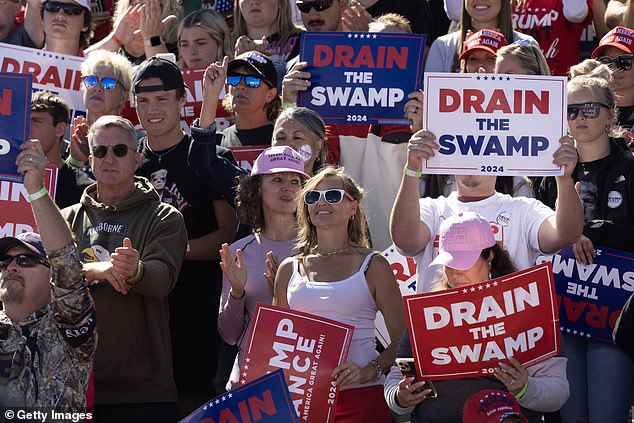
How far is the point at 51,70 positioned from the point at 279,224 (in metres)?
2.82

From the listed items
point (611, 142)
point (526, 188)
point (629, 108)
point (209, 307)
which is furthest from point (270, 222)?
point (629, 108)

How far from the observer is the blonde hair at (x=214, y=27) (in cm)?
927

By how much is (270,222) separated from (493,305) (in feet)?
6.01

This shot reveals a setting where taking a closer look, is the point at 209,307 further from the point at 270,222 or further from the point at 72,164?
the point at 72,164

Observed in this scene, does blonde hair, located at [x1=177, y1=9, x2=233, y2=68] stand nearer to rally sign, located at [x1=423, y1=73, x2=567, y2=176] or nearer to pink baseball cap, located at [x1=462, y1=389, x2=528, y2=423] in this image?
rally sign, located at [x1=423, y1=73, x2=567, y2=176]

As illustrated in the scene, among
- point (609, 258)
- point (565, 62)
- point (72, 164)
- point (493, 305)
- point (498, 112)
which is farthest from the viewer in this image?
point (565, 62)

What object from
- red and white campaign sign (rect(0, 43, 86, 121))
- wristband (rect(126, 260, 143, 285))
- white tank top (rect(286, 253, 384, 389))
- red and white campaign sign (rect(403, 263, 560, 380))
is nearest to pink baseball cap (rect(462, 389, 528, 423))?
red and white campaign sign (rect(403, 263, 560, 380))

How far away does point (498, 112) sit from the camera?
634cm

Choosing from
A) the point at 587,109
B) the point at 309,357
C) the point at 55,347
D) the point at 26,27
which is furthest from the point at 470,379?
the point at 26,27

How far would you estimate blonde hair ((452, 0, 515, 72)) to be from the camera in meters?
Result: 8.45

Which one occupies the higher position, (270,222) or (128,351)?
(270,222)

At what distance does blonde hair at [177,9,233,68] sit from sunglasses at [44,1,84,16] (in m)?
0.92

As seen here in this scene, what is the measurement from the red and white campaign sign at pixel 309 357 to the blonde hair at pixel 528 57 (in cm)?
204

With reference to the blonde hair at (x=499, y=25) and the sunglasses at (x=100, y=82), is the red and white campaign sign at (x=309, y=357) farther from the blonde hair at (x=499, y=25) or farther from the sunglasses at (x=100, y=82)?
the sunglasses at (x=100, y=82)
